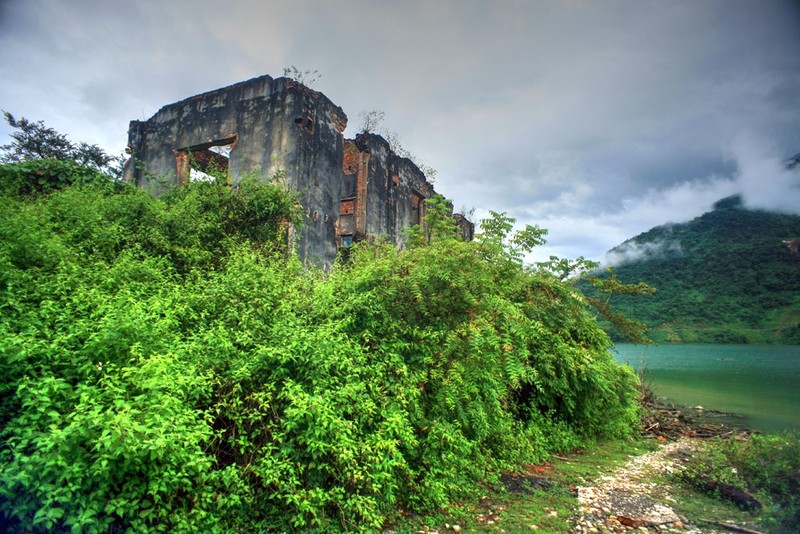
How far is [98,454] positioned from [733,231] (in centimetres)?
7130

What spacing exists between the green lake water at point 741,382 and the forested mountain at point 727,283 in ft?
19.2

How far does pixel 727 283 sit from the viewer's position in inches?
1944

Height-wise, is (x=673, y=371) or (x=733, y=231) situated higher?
(x=733, y=231)

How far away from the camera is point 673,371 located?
2842 cm

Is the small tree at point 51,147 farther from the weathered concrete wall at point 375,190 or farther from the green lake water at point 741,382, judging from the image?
the green lake water at point 741,382

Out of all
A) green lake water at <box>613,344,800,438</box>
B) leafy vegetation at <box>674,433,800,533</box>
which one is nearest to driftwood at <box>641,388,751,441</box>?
green lake water at <box>613,344,800,438</box>

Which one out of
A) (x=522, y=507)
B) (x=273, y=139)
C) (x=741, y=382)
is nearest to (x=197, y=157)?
(x=273, y=139)

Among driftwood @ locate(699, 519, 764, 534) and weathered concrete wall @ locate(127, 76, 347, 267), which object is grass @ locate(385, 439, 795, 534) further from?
weathered concrete wall @ locate(127, 76, 347, 267)

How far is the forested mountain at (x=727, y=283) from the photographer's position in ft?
146

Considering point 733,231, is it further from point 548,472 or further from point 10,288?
point 10,288

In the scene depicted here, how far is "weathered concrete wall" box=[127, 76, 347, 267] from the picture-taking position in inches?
411

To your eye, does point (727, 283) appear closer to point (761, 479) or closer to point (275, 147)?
point (761, 479)

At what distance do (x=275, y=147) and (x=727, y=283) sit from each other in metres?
57.6

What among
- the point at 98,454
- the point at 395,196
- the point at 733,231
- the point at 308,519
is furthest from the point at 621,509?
the point at 733,231
